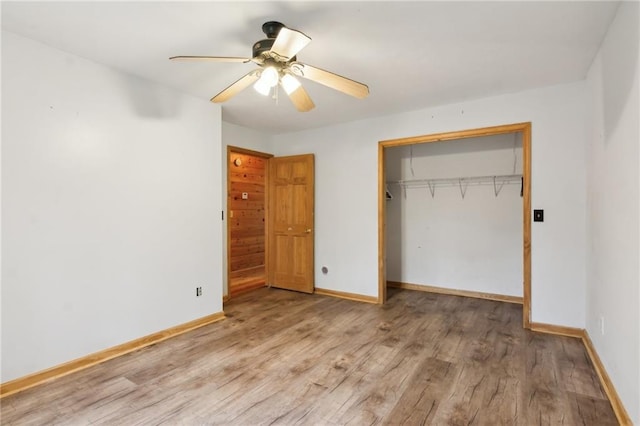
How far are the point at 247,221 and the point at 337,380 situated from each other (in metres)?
4.33

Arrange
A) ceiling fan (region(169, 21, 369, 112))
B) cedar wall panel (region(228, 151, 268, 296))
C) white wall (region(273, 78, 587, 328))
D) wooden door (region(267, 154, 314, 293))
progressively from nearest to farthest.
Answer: ceiling fan (region(169, 21, 369, 112)) → white wall (region(273, 78, 587, 328)) → wooden door (region(267, 154, 314, 293)) → cedar wall panel (region(228, 151, 268, 296))

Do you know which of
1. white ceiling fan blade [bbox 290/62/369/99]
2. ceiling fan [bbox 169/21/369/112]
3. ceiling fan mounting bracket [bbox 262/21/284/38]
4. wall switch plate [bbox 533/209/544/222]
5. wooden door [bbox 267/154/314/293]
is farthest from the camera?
wooden door [bbox 267/154/314/293]

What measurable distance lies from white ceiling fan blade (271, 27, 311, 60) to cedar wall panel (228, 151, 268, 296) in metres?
3.81

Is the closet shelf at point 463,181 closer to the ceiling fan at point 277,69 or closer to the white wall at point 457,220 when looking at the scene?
the white wall at point 457,220

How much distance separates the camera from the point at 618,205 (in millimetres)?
2029

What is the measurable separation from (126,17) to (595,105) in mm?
3602

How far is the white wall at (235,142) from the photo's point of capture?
14.5 feet

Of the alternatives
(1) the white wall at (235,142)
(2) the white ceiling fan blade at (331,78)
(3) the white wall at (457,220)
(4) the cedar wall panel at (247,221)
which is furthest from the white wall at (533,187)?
A: (2) the white ceiling fan blade at (331,78)

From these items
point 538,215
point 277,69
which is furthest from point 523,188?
point 277,69

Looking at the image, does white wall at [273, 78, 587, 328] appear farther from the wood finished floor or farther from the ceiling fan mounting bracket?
the ceiling fan mounting bracket

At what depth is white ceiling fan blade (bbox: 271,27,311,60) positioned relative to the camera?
170 cm

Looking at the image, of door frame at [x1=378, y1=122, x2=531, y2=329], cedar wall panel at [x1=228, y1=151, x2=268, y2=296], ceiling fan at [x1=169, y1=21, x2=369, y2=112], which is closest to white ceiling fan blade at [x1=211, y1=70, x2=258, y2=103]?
ceiling fan at [x1=169, y1=21, x2=369, y2=112]

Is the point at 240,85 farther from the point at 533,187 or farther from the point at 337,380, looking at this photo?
the point at 533,187

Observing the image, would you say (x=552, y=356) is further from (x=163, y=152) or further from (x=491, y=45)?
(x=163, y=152)
